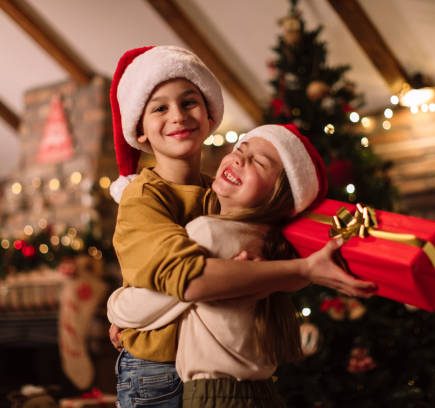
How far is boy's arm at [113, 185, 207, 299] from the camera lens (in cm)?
101

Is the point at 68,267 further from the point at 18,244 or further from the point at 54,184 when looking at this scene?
the point at 54,184

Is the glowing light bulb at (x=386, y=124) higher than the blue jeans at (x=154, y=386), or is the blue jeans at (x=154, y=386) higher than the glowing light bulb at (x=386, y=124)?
the glowing light bulb at (x=386, y=124)

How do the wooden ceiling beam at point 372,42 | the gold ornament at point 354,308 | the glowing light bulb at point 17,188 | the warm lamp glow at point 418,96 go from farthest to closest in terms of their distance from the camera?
the glowing light bulb at point 17,188 → the warm lamp glow at point 418,96 → the wooden ceiling beam at point 372,42 → the gold ornament at point 354,308

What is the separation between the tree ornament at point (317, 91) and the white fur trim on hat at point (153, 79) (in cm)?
203

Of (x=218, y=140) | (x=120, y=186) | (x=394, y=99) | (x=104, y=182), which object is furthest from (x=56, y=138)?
(x=120, y=186)

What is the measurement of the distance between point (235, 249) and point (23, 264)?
12.9 ft

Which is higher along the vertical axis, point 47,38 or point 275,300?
point 47,38

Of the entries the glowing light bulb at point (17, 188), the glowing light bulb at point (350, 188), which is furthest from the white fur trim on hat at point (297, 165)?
the glowing light bulb at point (17, 188)

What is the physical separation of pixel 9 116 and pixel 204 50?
2.29 meters

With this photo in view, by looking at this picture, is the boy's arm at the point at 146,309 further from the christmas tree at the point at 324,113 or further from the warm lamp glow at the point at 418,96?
the warm lamp glow at the point at 418,96

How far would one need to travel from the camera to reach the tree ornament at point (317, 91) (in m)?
3.23

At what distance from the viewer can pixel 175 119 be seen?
118cm

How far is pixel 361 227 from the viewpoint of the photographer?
1.04 m

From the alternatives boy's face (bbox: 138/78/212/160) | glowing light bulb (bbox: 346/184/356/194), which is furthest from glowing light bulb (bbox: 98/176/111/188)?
boy's face (bbox: 138/78/212/160)
